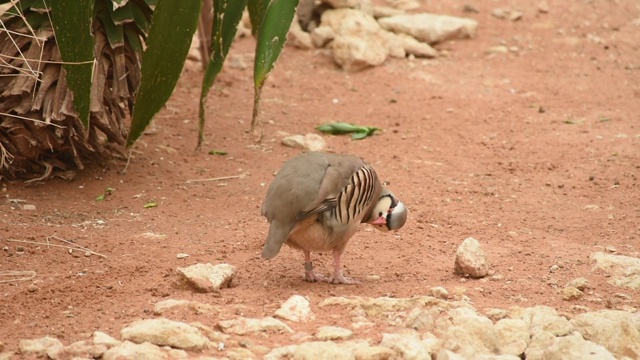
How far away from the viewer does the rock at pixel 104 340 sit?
12.5 feet

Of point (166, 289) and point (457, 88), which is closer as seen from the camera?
point (166, 289)

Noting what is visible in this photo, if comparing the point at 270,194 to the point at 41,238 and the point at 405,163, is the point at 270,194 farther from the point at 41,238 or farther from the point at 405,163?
the point at 405,163

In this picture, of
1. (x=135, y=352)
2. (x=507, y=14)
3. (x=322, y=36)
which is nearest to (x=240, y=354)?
(x=135, y=352)

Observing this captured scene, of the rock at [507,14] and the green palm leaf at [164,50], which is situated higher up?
the green palm leaf at [164,50]

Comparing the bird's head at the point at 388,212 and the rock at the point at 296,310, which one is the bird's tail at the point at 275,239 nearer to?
the rock at the point at 296,310

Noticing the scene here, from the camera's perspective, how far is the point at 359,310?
14.5ft

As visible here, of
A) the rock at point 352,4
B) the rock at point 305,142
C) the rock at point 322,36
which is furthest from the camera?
the rock at point 352,4

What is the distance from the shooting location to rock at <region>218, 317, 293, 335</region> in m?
4.11

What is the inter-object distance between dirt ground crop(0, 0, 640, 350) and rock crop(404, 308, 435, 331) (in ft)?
1.05

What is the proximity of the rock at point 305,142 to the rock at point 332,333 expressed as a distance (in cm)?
329

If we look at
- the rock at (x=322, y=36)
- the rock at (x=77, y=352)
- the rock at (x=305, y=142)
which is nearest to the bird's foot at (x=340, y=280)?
the rock at (x=77, y=352)

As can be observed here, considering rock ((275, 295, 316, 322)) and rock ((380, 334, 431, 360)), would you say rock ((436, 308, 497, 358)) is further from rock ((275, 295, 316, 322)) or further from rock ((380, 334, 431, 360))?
rock ((275, 295, 316, 322))

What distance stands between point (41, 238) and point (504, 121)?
4345 millimetres

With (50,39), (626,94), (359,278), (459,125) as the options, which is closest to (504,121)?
(459,125)
